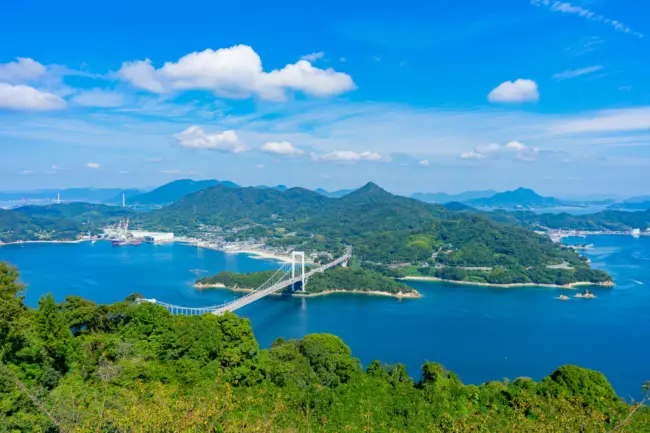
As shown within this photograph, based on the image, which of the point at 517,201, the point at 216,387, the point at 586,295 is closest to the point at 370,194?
the point at 586,295

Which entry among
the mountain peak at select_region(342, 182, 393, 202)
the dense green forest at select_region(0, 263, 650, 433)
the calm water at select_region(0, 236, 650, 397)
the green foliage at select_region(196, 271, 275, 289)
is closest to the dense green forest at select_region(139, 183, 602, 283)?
the mountain peak at select_region(342, 182, 393, 202)

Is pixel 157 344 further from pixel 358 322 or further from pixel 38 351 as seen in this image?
pixel 358 322

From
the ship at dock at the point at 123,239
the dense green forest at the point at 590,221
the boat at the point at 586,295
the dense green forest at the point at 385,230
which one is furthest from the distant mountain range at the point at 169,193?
the boat at the point at 586,295

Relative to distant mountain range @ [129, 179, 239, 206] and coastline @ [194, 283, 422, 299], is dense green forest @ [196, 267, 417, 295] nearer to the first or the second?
coastline @ [194, 283, 422, 299]

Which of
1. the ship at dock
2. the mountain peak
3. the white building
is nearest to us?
the ship at dock

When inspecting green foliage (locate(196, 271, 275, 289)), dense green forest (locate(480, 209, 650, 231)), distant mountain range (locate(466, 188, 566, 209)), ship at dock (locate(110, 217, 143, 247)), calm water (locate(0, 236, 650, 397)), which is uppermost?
distant mountain range (locate(466, 188, 566, 209))

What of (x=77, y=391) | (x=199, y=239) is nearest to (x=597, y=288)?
(x=77, y=391)

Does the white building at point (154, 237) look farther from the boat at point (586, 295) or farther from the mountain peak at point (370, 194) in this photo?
the boat at point (586, 295)
